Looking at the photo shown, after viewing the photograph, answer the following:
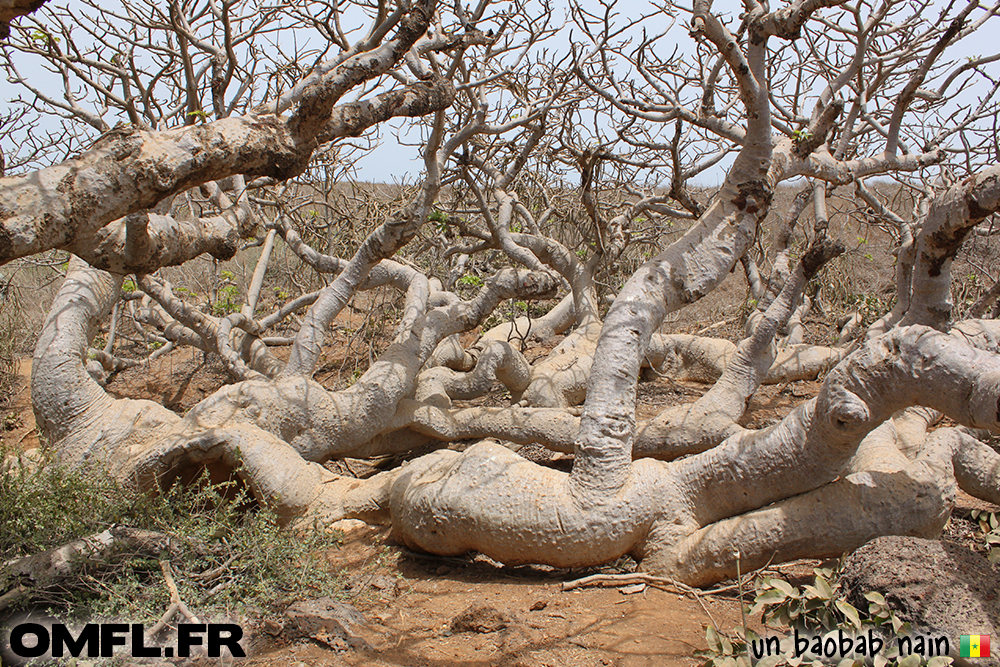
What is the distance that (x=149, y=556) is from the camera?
9.04ft

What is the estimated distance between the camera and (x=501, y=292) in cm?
490

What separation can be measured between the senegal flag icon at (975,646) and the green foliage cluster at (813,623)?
0.49 ft

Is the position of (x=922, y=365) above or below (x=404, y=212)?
below

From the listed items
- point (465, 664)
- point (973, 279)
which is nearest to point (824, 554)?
point (465, 664)

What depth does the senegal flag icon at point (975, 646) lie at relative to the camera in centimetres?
203

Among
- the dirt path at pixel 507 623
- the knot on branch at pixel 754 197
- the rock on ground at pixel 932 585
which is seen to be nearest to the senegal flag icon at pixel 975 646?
the rock on ground at pixel 932 585

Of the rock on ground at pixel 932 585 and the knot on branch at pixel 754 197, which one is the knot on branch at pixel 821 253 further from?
the rock on ground at pixel 932 585

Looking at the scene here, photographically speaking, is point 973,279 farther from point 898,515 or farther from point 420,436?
point 420,436

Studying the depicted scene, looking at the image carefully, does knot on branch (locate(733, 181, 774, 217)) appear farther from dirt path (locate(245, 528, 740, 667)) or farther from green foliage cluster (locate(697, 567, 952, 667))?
dirt path (locate(245, 528, 740, 667))

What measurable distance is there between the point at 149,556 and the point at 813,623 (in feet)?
8.61

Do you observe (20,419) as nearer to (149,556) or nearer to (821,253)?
(149,556)

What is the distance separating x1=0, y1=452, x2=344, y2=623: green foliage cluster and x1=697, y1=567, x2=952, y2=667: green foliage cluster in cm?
161

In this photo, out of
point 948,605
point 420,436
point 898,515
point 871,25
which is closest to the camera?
point 948,605

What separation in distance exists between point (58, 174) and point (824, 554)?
3.19 metres
